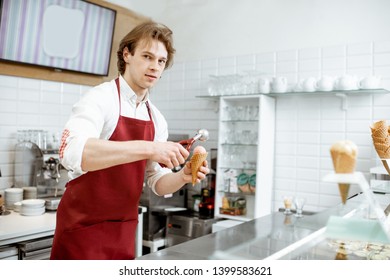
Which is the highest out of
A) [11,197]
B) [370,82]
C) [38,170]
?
[370,82]

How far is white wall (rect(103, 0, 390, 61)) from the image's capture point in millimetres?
2170

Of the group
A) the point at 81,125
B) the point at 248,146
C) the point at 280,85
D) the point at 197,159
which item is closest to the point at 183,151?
the point at 197,159

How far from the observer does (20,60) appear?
2.52 metres

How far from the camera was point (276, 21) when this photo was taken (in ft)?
7.86

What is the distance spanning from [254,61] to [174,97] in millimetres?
812

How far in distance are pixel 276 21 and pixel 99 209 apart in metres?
1.64

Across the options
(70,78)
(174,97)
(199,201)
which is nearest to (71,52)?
(70,78)

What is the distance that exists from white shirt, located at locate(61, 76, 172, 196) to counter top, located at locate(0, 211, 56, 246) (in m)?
0.69

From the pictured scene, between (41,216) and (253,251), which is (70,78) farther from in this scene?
(253,251)

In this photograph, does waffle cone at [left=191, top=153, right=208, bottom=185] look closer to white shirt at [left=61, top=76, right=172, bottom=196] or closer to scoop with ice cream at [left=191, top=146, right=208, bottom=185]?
scoop with ice cream at [left=191, top=146, right=208, bottom=185]

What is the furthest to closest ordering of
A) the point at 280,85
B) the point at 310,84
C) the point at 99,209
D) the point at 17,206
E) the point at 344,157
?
the point at 280,85 < the point at 310,84 < the point at 17,206 < the point at 99,209 < the point at 344,157

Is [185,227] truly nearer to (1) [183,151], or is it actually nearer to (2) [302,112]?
(2) [302,112]

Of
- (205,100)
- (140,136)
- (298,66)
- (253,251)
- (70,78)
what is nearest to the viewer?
(253,251)

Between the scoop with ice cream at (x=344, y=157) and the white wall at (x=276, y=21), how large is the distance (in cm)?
167
